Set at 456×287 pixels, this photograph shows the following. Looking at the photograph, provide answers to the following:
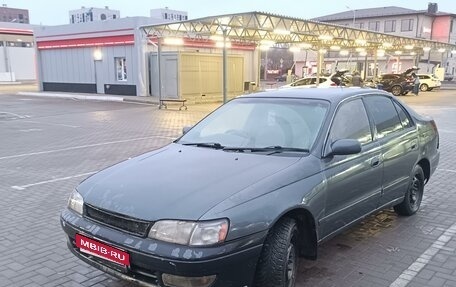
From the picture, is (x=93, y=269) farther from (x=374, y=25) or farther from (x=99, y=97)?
(x=374, y=25)

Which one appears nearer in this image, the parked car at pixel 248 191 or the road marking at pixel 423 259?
the parked car at pixel 248 191

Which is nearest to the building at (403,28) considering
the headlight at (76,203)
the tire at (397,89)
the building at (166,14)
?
the building at (166,14)

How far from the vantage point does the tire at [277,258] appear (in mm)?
3109

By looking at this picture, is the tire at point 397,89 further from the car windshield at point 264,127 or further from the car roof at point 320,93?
the car windshield at point 264,127

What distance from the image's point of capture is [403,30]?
206ft

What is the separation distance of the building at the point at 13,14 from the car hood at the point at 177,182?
10965cm

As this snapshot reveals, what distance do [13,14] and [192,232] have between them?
386ft

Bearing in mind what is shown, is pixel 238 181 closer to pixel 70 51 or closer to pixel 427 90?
pixel 70 51

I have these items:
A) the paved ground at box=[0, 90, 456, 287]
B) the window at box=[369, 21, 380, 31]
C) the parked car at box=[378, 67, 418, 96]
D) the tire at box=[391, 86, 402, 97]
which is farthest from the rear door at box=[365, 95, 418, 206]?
the window at box=[369, 21, 380, 31]

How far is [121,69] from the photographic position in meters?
27.9

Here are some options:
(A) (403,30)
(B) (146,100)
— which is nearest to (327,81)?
(B) (146,100)

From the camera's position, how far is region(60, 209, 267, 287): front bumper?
2.79 metres

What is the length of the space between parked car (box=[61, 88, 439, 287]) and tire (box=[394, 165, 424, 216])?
A: 23 cm

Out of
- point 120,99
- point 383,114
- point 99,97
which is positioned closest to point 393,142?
point 383,114
